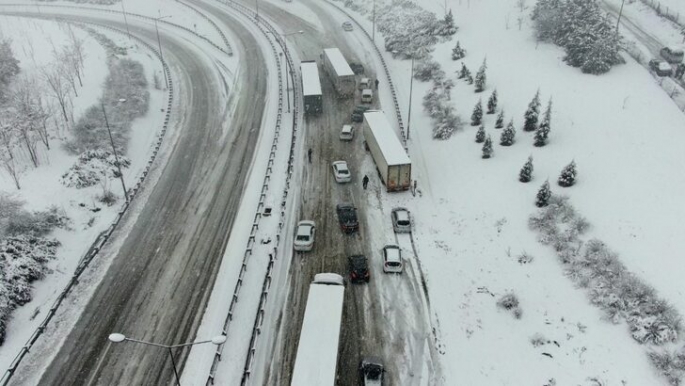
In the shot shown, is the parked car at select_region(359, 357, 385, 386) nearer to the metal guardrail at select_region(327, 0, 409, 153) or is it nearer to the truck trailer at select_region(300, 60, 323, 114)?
the metal guardrail at select_region(327, 0, 409, 153)

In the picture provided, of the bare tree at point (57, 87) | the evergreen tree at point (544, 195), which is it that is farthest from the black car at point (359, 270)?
the bare tree at point (57, 87)

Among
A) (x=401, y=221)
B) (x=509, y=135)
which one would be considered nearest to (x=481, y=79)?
(x=509, y=135)

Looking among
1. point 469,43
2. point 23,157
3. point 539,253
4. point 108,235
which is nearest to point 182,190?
point 108,235

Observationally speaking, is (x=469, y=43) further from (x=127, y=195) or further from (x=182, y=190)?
(x=127, y=195)

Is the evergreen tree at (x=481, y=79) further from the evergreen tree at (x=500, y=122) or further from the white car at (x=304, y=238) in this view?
the white car at (x=304, y=238)

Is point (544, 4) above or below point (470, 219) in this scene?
above

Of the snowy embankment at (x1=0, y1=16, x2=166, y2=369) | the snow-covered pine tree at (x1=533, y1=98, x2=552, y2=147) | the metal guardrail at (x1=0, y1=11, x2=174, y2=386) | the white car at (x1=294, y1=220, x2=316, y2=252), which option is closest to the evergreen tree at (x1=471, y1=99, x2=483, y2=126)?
the snow-covered pine tree at (x1=533, y1=98, x2=552, y2=147)
